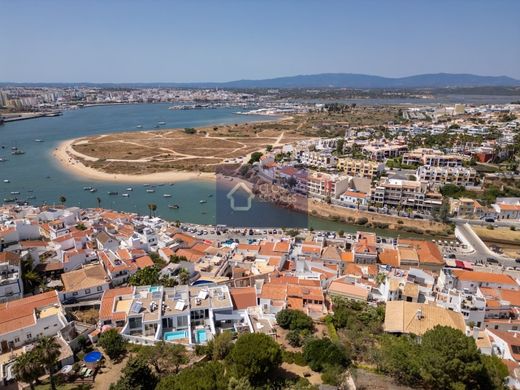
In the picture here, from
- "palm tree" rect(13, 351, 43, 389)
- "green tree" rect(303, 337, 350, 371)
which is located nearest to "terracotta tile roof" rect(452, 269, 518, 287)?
"green tree" rect(303, 337, 350, 371)

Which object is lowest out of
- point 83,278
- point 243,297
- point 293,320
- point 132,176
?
point 132,176

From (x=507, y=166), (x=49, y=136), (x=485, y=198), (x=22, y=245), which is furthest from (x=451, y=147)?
(x=49, y=136)

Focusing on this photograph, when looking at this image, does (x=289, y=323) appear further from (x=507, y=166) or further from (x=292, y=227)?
(x=507, y=166)

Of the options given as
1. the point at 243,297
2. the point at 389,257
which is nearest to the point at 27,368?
the point at 243,297

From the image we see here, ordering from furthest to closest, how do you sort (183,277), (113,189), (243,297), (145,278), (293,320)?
(113,189) < (183,277) < (145,278) < (243,297) < (293,320)

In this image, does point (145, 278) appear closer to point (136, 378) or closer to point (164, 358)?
point (164, 358)

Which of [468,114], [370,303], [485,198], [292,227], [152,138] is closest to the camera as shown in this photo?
[370,303]

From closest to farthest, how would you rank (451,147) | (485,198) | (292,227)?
(292,227), (485,198), (451,147)
